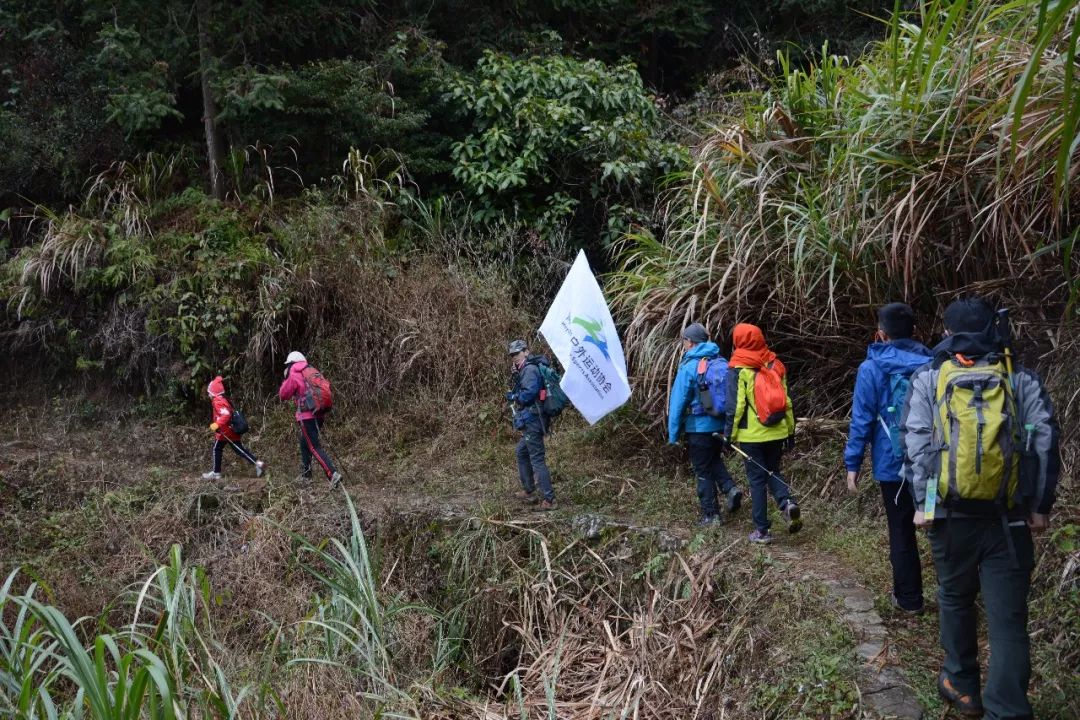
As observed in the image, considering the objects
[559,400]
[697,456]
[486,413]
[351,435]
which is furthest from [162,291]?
[697,456]

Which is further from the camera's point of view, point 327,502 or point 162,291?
point 162,291

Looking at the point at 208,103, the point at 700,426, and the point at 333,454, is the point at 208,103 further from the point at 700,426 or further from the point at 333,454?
the point at 700,426

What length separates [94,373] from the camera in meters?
11.9

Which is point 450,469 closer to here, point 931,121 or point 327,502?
point 327,502

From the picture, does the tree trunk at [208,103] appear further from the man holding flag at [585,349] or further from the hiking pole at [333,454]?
the man holding flag at [585,349]

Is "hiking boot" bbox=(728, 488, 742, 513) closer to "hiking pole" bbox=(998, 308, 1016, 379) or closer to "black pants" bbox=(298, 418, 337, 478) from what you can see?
"hiking pole" bbox=(998, 308, 1016, 379)

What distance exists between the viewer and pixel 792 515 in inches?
249

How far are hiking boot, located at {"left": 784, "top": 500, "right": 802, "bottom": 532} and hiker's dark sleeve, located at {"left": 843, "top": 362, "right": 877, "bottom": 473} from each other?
1.39 metres

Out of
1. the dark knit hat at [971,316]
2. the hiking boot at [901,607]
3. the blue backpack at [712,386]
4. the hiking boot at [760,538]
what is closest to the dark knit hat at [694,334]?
the blue backpack at [712,386]

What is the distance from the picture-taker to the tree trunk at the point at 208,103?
11.4 meters

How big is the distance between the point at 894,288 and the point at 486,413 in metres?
4.66

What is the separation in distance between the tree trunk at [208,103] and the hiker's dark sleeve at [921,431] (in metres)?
9.70

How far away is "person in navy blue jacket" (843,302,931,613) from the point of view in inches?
191

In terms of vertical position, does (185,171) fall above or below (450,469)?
above
